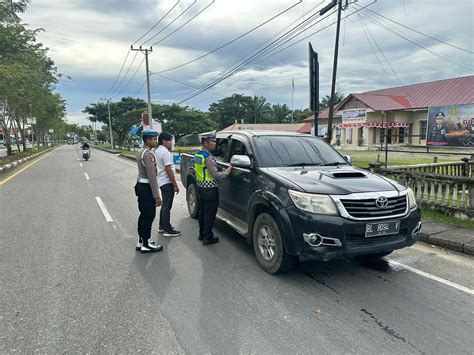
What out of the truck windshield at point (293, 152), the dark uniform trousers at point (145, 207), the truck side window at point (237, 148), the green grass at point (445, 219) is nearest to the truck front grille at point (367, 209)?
the truck windshield at point (293, 152)

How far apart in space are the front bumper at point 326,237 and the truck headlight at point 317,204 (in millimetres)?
58

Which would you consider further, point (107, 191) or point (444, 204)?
point (107, 191)

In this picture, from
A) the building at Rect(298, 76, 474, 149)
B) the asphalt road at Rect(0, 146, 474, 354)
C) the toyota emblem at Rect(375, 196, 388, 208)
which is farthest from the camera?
the building at Rect(298, 76, 474, 149)

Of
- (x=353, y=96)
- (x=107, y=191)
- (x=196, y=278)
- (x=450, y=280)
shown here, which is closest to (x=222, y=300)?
(x=196, y=278)

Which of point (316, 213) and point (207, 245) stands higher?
point (316, 213)

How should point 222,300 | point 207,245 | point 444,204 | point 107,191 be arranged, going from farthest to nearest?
point 107,191, point 444,204, point 207,245, point 222,300

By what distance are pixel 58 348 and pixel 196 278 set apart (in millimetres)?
1654

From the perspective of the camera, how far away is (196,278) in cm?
408

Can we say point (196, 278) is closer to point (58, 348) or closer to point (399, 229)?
point (58, 348)

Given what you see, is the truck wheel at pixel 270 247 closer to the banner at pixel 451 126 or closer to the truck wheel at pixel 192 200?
the truck wheel at pixel 192 200

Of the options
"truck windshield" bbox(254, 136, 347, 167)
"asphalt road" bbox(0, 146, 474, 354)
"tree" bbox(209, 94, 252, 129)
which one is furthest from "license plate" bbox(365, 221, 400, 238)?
"tree" bbox(209, 94, 252, 129)

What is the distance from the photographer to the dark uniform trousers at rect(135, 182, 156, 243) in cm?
488

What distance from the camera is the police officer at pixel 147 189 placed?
4.78m

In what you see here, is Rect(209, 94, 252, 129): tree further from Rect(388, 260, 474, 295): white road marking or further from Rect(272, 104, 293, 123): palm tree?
Rect(388, 260, 474, 295): white road marking
